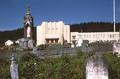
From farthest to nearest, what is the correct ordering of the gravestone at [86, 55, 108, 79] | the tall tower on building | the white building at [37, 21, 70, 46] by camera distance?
the white building at [37, 21, 70, 46], the tall tower on building, the gravestone at [86, 55, 108, 79]

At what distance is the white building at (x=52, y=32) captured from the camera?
2970 inches

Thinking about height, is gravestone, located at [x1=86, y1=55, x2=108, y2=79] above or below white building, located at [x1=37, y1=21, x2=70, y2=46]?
below

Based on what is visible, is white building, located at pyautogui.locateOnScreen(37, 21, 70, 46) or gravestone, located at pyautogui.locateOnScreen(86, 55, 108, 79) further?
white building, located at pyautogui.locateOnScreen(37, 21, 70, 46)

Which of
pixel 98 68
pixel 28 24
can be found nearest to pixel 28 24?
pixel 28 24

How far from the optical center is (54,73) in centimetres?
2028

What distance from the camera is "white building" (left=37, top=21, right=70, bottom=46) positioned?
75438mm

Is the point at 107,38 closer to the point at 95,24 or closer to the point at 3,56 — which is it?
the point at 95,24

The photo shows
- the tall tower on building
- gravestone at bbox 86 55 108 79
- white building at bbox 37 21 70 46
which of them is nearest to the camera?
gravestone at bbox 86 55 108 79

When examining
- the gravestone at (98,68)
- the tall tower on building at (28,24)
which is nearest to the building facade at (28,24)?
the tall tower on building at (28,24)

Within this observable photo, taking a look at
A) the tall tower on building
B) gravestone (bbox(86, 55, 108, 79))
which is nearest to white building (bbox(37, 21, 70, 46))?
the tall tower on building

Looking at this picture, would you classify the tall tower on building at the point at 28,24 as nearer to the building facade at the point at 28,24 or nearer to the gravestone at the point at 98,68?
the building facade at the point at 28,24

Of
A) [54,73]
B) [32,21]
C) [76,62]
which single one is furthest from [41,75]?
[32,21]

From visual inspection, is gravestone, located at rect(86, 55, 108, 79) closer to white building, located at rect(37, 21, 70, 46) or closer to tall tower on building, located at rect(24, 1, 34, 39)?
tall tower on building, located at rect(24, 1, 34, 39)

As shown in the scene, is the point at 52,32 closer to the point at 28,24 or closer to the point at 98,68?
the point at 28,24
